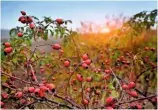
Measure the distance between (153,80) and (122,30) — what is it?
3.34 m

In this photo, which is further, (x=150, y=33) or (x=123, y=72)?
(x=150, y=33)

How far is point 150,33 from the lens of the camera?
980 cm

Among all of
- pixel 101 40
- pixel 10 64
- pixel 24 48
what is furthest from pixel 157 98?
pixel 101 40

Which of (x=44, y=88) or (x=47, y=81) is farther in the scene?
(x=47, y=81)

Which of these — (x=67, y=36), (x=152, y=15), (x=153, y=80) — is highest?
(x=152, y=15)

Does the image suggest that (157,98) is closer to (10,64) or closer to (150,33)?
(10,64)

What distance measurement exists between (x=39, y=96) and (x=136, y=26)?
2.36 metres

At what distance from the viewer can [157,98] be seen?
1482mm

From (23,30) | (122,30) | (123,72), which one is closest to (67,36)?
(23,30)

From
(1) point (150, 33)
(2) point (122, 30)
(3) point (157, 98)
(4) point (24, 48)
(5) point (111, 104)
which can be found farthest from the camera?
(1) point (150, 33)

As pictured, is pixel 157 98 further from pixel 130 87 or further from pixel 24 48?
pixel 24 48

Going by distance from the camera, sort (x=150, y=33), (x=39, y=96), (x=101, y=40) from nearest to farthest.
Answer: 1. (x=39, y=96)
2. (x=101, y=40)
3. (x=150, y=33)

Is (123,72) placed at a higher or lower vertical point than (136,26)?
lower

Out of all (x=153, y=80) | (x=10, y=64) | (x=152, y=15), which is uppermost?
(x=152, y=15)
